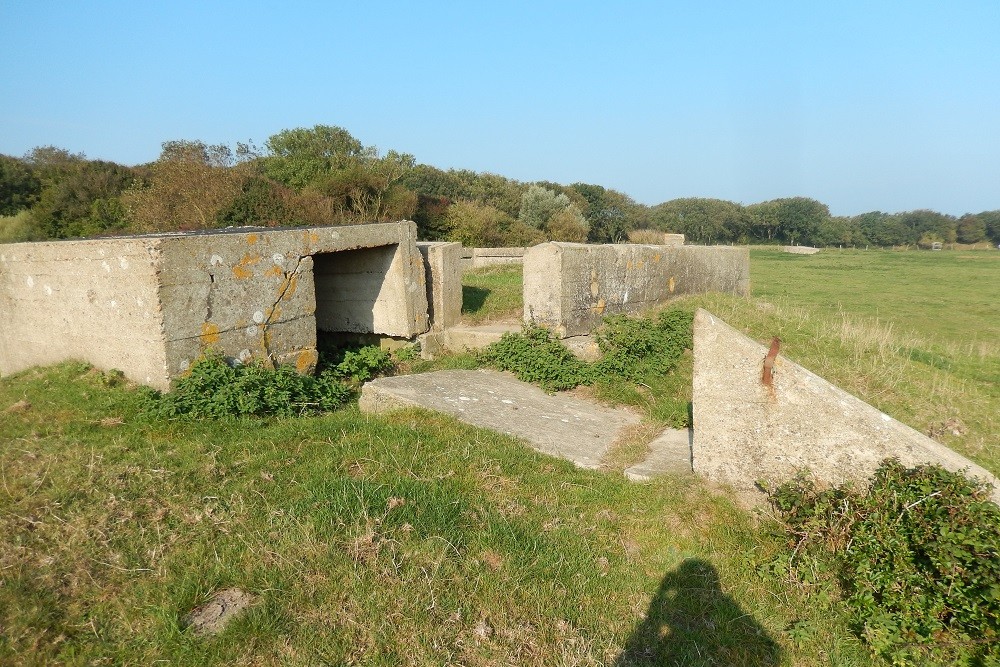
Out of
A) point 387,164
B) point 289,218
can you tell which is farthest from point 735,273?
point 387,164

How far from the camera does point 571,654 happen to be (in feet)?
8.10

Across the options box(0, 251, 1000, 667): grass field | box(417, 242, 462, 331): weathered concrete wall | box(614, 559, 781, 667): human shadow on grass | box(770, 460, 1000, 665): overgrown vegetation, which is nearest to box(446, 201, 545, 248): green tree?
box(417, 242, 462, 331): weathered concrete wall

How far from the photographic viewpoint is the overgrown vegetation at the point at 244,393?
4.70 metres

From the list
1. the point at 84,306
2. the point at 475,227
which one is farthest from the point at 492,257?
the point at 84,306

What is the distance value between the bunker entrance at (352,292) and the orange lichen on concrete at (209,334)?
2.42 m

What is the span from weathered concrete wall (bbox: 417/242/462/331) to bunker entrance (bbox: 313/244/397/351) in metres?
0.68

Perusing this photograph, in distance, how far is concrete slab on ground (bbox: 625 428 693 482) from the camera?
13.9 ft

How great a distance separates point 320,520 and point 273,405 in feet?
7.17


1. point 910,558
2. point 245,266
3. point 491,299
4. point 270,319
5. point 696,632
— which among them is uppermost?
point 245,266

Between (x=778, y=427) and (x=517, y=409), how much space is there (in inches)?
98.3

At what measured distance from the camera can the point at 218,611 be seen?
255 cm

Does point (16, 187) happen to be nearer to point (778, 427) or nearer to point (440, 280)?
point (440, 280)

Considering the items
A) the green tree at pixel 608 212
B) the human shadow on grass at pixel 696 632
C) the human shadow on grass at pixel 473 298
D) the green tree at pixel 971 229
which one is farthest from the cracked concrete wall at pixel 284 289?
the green tree at pixel 971 229

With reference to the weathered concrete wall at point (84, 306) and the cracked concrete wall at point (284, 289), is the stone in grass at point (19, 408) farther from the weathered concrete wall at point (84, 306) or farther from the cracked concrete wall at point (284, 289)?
the cracked concrete wall at point (284, 289)
